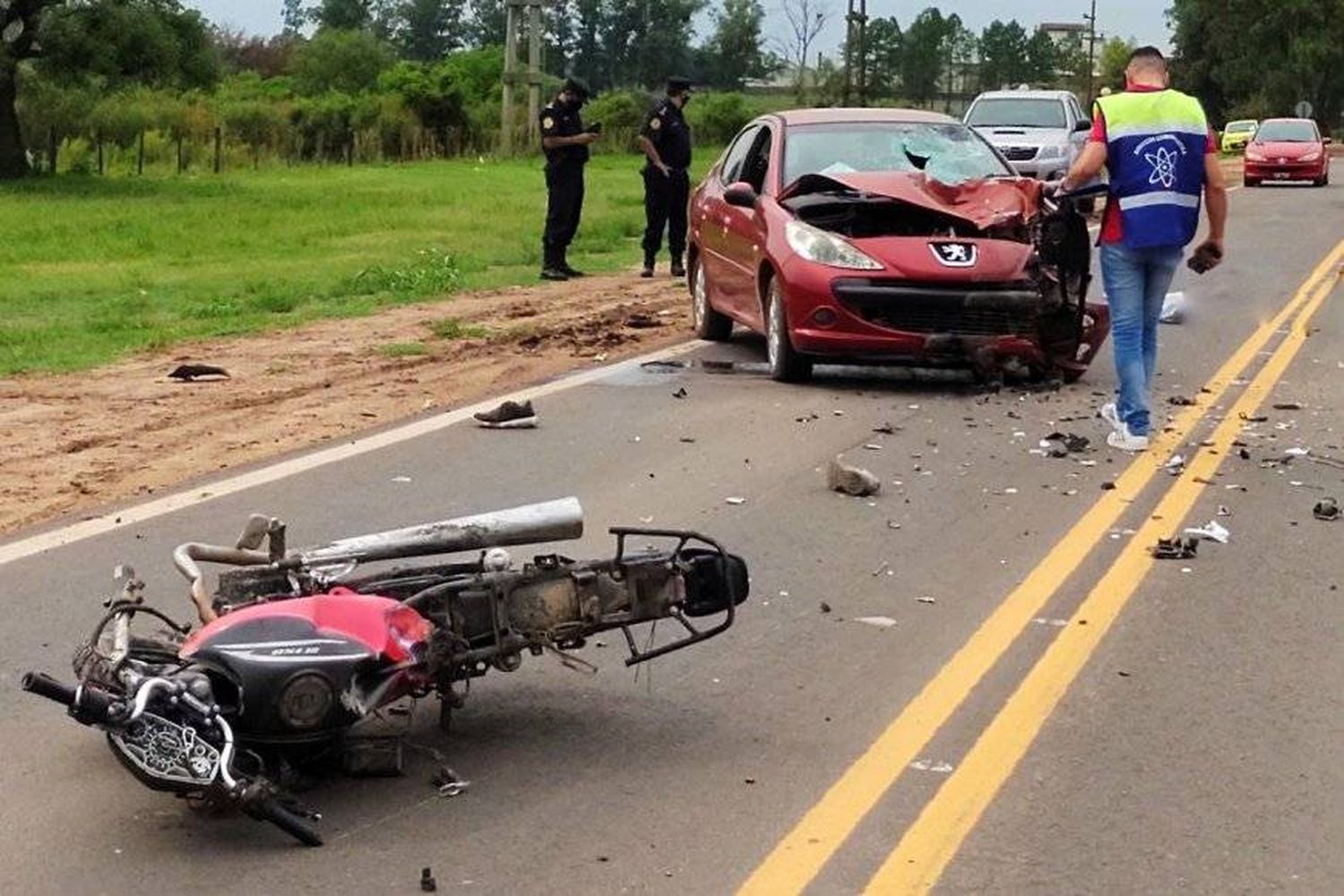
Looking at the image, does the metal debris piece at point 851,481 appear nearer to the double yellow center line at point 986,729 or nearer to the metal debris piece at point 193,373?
the double yellow center line at point 986,729

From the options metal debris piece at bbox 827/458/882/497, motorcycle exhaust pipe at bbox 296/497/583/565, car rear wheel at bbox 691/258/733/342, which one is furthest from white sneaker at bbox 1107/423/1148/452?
motorcycle exhaust pipe at bbox 296/497/583/565

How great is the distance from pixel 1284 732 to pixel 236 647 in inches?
115

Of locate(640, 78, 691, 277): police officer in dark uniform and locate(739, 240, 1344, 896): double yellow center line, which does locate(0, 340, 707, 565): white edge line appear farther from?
locate(640, 78, 691, 277): police officer in dark uniform

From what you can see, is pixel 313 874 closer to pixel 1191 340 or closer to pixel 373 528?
pixel 373 528

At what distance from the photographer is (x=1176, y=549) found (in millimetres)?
8070

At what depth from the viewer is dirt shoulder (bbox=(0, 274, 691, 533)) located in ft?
32.2

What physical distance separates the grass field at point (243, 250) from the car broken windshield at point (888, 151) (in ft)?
15.8

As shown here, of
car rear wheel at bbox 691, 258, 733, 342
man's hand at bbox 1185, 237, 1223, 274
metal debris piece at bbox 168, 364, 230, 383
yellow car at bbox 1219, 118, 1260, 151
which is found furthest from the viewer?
yellow car at bbox 1219, 118, 1260, 151

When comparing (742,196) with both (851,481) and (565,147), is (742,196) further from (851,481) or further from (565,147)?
(565,147)

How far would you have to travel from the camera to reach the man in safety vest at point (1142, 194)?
10125 millimetres

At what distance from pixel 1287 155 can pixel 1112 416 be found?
1270 inches

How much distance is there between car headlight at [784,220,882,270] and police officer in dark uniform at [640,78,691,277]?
7102 mm

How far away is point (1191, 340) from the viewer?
1508 cm

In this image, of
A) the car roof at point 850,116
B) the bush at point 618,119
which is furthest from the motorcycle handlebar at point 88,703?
the bush at point 618,119
